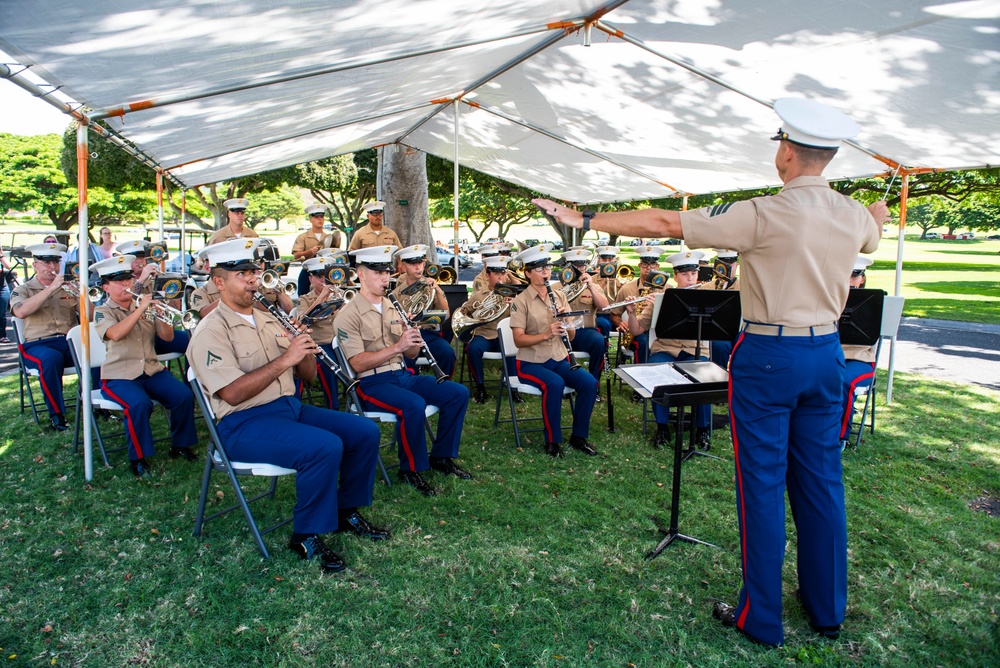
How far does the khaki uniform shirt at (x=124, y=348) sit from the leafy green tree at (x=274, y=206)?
54495 millimetres

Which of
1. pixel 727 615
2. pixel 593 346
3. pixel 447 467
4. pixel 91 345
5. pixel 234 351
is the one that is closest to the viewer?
pixel 727 615

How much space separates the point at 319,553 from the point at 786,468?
259cm

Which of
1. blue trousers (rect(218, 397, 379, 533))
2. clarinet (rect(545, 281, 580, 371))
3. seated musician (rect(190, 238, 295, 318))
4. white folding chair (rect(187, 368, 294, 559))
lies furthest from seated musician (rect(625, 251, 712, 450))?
seated musician (rect(190, 238, 295, 318))

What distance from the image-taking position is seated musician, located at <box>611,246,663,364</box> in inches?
292

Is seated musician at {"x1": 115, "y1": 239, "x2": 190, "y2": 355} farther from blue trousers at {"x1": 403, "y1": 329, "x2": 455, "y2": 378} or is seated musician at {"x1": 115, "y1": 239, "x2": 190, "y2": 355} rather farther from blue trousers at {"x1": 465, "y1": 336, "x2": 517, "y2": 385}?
blue trousers at {"x1": 465, "y1": 336, "x2": 517, "y2": 385}

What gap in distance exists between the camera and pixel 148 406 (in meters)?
5.20

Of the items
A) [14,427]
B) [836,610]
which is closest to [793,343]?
[836,610]

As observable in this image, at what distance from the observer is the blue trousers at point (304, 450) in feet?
12.3

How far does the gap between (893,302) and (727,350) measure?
6.14ft

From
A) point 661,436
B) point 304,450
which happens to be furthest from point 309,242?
point 304,450

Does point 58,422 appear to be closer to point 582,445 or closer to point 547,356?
point 547,356

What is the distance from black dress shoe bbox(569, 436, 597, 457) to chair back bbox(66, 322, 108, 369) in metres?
4.00

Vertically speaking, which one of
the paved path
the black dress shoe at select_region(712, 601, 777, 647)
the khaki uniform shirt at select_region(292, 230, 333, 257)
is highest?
the khaki uniform shirt at select_region(292, 230, 333, 257)

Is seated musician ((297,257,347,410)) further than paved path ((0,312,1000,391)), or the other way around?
paved path ((0,312,1000,391))
